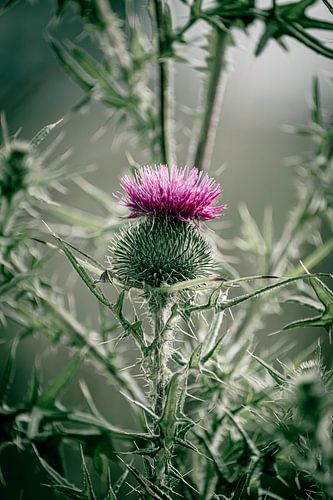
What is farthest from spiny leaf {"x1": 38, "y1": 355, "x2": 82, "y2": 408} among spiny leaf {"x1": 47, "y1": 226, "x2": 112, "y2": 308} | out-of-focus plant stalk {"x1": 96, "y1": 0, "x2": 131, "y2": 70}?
out-of-focus plant stalk {"x1": 96, "y1": 0, "x2": 131, "y2": 70}

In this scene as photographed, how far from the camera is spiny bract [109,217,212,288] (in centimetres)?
176

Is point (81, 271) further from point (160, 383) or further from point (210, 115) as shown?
point (210, 115)

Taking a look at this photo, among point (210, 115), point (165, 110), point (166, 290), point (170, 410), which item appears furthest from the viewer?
point (210, 115)

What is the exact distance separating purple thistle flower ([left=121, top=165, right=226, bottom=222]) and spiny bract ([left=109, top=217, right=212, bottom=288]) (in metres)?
0.04

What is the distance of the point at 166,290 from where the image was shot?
59.8 inches

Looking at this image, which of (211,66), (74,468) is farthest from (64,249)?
(74,468)

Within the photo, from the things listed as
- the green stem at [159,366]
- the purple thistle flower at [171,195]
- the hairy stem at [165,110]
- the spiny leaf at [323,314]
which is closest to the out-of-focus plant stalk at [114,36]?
the hairy stem at [165,110]

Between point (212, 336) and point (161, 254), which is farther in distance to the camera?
point (161, 254)

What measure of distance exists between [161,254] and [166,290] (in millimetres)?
267

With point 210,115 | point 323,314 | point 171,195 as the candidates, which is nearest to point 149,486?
point 323,314

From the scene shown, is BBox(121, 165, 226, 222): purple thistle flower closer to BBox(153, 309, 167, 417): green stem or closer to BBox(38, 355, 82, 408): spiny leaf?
BBox(153, 309, 167, 417): green stem

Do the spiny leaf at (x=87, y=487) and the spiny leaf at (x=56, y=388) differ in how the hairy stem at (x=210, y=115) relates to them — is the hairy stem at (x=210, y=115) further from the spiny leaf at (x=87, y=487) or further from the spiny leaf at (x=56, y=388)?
the spiny leaf at (x=87, y=487)

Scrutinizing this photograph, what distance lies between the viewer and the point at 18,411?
182cm

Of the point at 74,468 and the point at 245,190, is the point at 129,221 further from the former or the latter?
the point at 245,190
